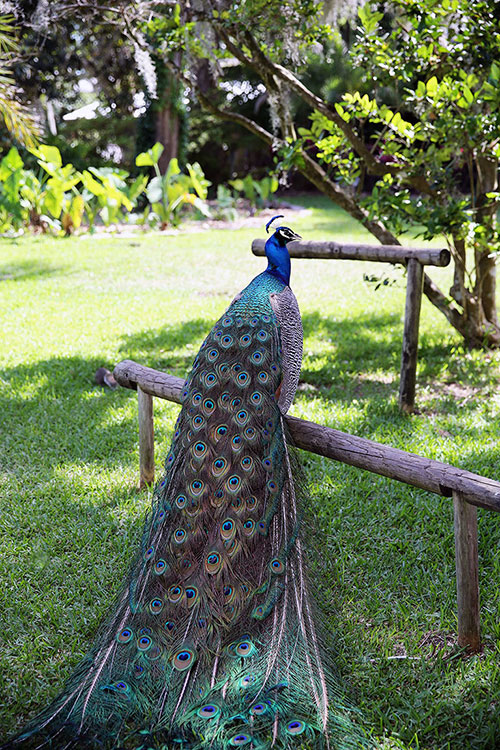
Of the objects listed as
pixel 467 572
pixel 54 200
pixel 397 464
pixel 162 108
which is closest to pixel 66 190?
pixel 54 200

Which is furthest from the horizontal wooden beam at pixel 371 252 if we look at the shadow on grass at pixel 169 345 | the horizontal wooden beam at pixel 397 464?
the horizontal wooden beam at pixel 397 464

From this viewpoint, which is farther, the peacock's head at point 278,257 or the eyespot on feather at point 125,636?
the peacock's head at point 278,257

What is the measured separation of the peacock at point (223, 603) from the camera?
1.81 metres

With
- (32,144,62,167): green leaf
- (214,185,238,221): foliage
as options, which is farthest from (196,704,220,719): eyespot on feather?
(214,185,238,221): foliage

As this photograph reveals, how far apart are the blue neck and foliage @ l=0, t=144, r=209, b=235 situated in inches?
308

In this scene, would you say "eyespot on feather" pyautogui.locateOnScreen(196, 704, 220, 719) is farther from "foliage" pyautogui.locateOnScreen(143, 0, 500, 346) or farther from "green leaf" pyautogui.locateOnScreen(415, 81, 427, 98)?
"green leaf" pyautogui.locateOnScreen(415, 81, 427, 98)

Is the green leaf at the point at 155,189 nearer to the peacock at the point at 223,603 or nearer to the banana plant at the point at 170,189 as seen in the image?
the banana plant at the point at 170,189

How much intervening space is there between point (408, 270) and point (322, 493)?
162cm

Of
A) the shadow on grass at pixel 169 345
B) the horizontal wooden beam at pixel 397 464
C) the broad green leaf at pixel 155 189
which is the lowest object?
the shadow on grass at pixel 169 345

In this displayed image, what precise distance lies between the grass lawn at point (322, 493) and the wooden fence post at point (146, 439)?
0.10 metres

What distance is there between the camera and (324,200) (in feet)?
61.2

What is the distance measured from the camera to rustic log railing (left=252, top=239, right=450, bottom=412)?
4133mm

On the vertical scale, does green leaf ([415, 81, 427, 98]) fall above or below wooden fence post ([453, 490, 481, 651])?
above

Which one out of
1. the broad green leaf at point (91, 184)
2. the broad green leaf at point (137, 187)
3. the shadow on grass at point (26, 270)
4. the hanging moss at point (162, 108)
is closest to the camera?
the shadow on grass at point (26, 270)
